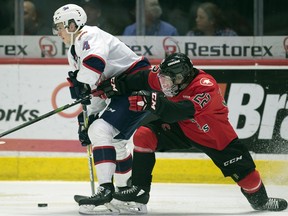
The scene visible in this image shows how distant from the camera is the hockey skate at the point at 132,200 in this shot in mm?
5695

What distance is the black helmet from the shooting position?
5543mm

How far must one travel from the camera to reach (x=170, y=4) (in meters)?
7.72

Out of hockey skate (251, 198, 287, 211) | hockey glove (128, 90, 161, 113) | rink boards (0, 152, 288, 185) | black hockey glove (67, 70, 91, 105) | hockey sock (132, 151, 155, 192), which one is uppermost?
hockey glove (128, 90, 161, 113)

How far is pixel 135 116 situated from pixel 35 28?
2143 mm

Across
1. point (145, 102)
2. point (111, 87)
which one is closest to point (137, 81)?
point (111, 87)

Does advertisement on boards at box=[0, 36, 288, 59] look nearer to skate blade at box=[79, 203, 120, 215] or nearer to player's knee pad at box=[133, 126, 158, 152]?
player's knee pad at box=[133, 126, 158, 152]

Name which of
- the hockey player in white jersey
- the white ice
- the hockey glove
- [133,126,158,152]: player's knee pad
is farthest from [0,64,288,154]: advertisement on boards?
the hockey glove

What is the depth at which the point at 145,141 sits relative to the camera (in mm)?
5727

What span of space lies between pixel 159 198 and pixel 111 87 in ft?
3.38

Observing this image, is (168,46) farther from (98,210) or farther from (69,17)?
(98,210)

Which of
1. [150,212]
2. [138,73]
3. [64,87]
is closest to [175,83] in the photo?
[138,73]

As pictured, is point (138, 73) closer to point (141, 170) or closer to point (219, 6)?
point (141, 170)

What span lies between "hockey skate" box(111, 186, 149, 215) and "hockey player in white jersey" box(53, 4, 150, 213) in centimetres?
11

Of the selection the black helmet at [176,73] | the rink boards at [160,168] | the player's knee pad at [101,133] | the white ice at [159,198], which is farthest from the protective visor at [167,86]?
the rink boards at [160,168]
